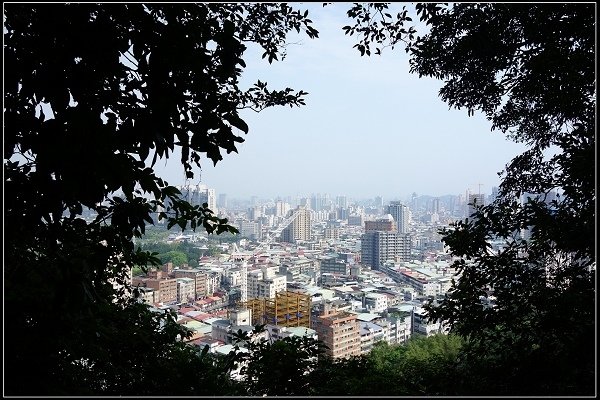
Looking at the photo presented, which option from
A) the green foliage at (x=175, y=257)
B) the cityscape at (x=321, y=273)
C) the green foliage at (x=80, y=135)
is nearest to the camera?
the green foliage at (x=80, y=135)

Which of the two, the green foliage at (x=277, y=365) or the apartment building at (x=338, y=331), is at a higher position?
the green foliage at (x=277, y=365)

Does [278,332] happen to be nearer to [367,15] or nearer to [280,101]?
[280,101]

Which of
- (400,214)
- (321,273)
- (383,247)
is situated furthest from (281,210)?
(321,273)

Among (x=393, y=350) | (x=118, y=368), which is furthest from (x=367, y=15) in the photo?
(x=393, y=350)

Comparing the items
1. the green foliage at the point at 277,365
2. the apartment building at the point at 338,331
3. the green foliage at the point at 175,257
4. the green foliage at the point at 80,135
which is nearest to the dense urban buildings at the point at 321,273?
the apartment building at the point at 338,331

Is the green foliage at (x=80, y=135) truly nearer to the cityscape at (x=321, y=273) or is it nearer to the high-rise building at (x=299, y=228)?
the cityscape at (x=321, y=273)

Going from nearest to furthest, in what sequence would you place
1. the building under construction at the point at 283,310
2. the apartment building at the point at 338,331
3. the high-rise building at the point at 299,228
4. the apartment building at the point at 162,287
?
the building under construction at the point at 283,310, the apartment building at the point at 338,331, the apartment building at the point at 162,287, the high-rise building at the point at 299,228

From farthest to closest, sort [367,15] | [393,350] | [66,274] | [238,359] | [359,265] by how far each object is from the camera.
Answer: [359,265] → [393,350] → [238,359] → [367,15] → [66,274]
